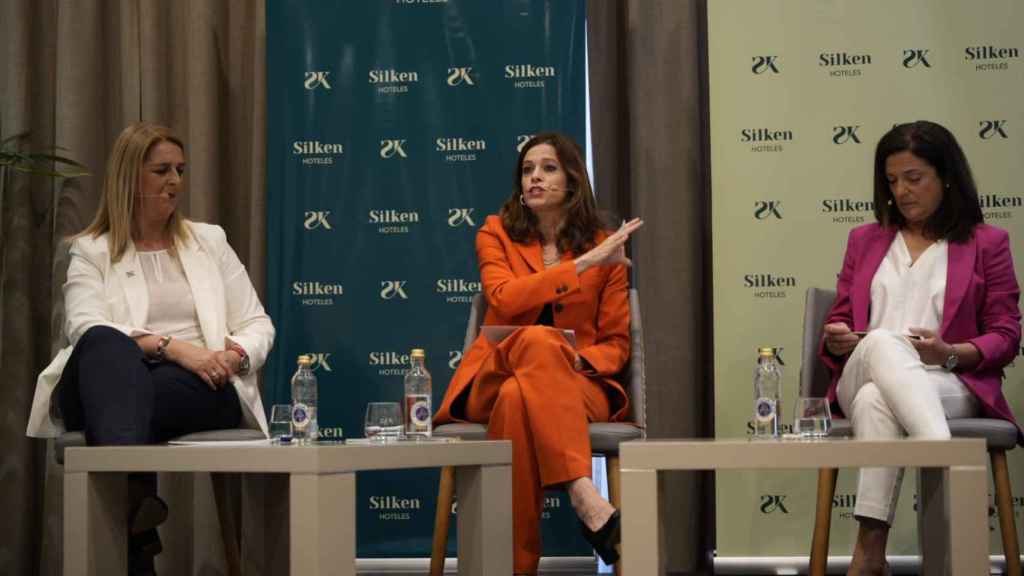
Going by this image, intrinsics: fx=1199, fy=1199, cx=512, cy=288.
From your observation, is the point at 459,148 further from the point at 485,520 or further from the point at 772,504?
the point at 485,520

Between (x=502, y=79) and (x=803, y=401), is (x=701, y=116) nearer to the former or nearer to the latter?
(x=502, y=79)

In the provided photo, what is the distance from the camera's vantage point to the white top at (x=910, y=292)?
11.6 ft

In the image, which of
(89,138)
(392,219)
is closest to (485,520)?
(392,219)

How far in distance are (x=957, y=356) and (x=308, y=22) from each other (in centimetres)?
240

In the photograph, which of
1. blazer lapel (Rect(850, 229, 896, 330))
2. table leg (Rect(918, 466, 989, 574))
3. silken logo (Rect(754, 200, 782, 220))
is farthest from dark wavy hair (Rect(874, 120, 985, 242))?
table leg (Rect(918, 466, 989, 574))

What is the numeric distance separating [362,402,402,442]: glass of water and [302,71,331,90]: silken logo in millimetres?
1750

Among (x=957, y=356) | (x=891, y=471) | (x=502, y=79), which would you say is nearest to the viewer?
(x=891, y=471)

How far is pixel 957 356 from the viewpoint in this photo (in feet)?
11.0

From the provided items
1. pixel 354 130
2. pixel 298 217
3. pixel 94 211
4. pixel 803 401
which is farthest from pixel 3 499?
pixel 803 401

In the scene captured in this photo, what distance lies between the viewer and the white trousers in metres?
2.97

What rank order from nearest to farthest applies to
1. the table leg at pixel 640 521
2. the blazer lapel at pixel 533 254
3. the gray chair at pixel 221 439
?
the table leg at pixel 640 521 → the gray chair at pixel 221 439 → the blazer lapel at pixel 533 254

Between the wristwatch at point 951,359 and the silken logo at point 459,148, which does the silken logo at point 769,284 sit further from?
the silken logo at point 459,148

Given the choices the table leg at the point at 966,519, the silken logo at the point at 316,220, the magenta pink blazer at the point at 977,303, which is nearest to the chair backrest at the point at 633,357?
the magenta pink blazer at the point at 977,303

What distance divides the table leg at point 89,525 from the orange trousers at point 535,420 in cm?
103
